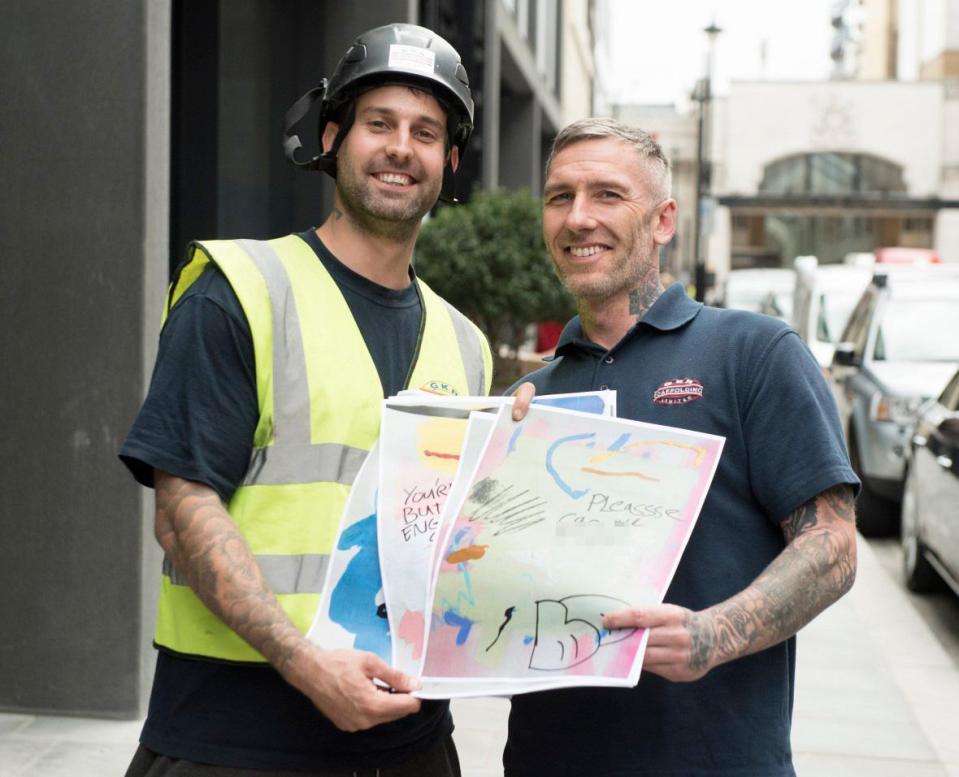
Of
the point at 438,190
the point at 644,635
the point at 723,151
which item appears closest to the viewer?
the point at 644,635

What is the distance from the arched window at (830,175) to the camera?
6406cm

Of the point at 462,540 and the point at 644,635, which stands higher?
the point at 462,540

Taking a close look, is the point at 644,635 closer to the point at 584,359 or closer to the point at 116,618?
the point at 584,359

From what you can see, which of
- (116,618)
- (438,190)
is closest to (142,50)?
(116,618)

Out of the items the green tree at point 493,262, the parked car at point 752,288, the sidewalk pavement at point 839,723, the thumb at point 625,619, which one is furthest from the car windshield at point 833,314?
the thumb at point 625,619

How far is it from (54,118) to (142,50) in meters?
0.44

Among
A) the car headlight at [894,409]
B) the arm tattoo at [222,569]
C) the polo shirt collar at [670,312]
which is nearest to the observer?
the arm tattoo at [222,569]

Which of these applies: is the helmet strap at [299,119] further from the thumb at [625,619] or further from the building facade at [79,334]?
the building facade at [79,334]

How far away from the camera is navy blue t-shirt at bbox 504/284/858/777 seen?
244 cm

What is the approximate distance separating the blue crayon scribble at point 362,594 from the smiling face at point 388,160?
27.8 inches

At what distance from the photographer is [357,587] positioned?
234cm

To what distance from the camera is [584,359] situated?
9.05ft

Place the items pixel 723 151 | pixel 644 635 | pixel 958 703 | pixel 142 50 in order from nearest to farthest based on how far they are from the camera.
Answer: pixel 644 635
pixel 142 50
pixel 958 703
pixel 723 151

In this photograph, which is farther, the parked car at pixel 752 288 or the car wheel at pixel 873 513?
the parked car at pixel 752 288
